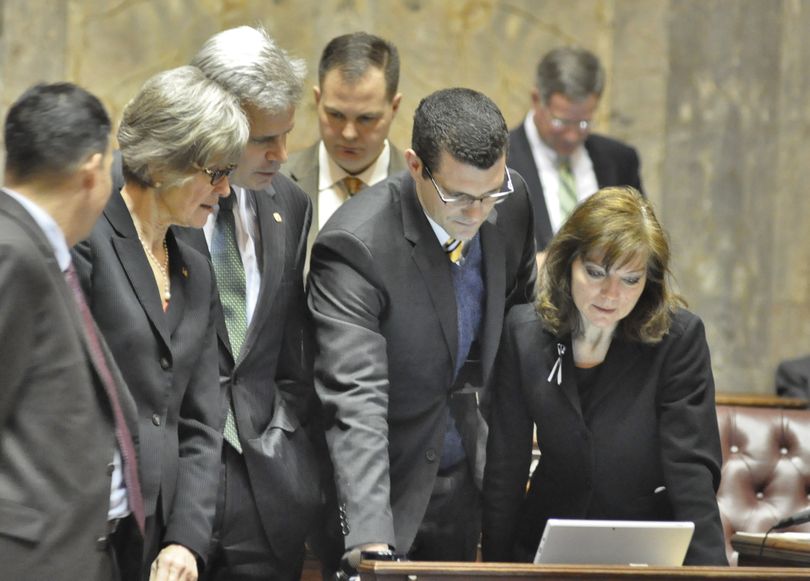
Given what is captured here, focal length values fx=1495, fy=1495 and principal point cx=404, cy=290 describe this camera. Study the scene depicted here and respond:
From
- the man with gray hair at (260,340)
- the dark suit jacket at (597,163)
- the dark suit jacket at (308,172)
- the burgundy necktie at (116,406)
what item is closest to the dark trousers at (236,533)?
the man with gray hair at (260,340)

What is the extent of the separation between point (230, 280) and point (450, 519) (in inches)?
31.1

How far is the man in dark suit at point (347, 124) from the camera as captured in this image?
14.4 feet

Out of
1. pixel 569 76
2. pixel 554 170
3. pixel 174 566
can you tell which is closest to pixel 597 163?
pixel 554 170

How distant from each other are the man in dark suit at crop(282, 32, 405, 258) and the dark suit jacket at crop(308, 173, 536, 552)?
716 mm

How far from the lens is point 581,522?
3.13m

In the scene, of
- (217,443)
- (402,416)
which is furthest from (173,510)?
(402,416)

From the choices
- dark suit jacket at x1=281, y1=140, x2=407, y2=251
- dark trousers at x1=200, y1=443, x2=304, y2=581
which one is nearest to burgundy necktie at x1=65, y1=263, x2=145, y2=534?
dark trousers at x1=200, y1=443, x2=304, y2=581

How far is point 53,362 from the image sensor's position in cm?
261

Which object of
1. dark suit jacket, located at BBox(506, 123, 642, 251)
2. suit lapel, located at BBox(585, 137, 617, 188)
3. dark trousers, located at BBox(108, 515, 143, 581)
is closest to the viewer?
dark trousers, located at BBox(108, 515, 143, 581)

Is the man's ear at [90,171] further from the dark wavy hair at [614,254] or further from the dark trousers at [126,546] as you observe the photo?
the dark wavy hair at [614,254]

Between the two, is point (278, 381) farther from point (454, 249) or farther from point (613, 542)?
point (613, 542)

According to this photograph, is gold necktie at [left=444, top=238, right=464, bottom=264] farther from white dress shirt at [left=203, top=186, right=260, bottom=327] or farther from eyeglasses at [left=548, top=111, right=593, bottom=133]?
eyeglasses at [left=548, top=111, right=593, bottom=133]

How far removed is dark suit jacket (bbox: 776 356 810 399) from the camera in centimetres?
559

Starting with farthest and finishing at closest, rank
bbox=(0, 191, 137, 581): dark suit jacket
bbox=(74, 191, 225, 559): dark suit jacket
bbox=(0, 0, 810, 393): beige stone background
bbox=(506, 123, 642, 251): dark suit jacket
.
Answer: bbox=(0, 0, 810, 393): beige stone background → bbox=(506, 123, 642, 251): dark suit jacket → bbox=(74, 191, 225, 559): dark suit jacket → bbox=(0, 191, 137, 581): dark suit jacket
